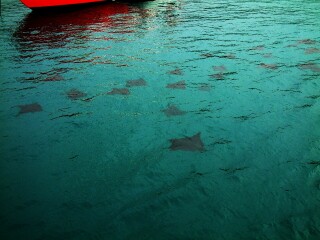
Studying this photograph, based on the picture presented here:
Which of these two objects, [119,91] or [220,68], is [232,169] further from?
[220,68]

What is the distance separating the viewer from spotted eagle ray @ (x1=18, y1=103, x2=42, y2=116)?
5.06m

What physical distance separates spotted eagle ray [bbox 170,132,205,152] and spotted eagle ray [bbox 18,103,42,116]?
112 inches

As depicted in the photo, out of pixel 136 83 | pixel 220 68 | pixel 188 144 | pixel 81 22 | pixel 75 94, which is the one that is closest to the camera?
pixel 188 144

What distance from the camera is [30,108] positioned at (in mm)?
5156

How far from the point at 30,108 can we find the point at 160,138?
9.15 feet

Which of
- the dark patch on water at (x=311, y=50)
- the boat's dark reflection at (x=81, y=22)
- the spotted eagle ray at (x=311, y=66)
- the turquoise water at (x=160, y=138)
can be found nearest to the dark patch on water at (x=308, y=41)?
the turquoise water at (x=160, y=138)

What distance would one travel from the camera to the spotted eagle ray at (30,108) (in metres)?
5.06

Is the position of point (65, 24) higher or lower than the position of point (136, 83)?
higher

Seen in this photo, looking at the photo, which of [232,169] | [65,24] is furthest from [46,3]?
[232,169]

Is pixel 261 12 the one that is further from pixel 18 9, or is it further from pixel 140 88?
pixel 18 9

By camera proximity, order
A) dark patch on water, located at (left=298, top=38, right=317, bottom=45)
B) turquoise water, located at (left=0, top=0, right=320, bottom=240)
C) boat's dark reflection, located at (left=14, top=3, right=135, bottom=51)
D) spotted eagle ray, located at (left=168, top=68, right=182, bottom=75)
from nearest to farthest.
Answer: turquoise water, located at (left=0, top=0, right=320, bottom=240) → spotted eagle ray, located at (left=168, top=68, right=182, bottom=75) → dark patch on water, located at (left=298, top=38, right=317, bottom=45) → boat's dark reflection, located at (left=14, top=3, right=135, bottom=51)

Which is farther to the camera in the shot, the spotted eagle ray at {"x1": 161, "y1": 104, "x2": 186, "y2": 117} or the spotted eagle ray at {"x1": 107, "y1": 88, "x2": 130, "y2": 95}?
the spotted eagle ray at {"x1": 107, "y1": 88, "x2": 130, "y2": 95}

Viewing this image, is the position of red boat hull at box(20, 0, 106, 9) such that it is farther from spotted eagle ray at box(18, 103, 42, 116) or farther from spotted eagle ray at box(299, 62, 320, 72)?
spotted eagle ray at box(299, 62, 320, 72)

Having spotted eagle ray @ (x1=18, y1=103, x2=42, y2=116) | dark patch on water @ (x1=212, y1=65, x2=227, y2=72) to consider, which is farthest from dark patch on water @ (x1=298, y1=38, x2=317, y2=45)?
spotted eagle ray @ (x1=18, y1=103, x2=42, y2=116)
